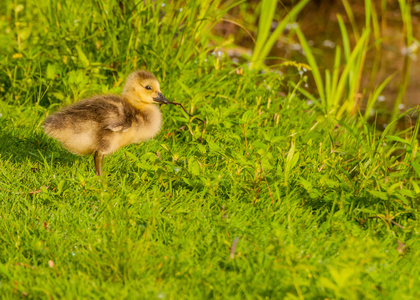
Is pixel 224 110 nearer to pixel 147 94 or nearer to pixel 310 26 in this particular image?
pixel 147 94

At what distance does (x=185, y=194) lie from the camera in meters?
3.74

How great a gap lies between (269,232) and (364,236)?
2.22 feet

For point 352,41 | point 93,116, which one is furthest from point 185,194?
point 352,41

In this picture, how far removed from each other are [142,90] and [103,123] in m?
0.56

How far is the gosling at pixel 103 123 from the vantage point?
3768mm

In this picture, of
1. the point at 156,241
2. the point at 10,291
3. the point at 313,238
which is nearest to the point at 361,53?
the point at 313,238

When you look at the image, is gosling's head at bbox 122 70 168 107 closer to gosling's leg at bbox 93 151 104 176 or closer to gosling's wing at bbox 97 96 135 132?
gosling's wing at bbox 97 96 135 132

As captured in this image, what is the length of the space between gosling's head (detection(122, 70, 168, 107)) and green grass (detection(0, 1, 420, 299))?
44 centimetres

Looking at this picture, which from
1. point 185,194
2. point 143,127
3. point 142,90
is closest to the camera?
point 185,194

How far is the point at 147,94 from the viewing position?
4246mm

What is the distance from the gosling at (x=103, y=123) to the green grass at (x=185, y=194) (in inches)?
8.0

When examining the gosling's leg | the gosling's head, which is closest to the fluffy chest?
the gosling's head

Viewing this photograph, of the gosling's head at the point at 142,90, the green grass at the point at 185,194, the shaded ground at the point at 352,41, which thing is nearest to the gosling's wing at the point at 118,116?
the gosling's head at the point at 142,90

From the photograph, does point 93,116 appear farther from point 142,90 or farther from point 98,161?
point 142,90
